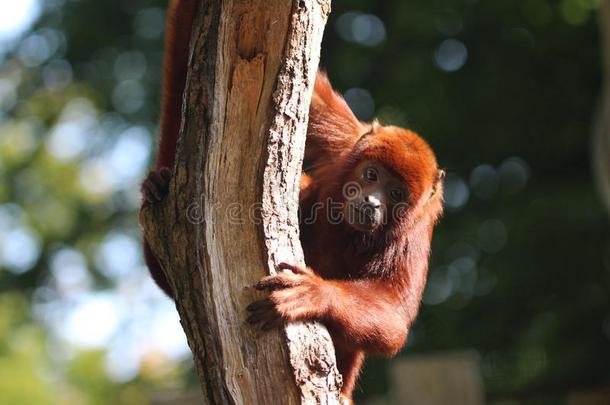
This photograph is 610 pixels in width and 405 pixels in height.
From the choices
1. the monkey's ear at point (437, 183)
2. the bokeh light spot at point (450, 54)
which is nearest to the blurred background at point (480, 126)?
the bokeh light spot at point (450, 54)

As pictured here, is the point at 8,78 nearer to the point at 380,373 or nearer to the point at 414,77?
the point at 414,77

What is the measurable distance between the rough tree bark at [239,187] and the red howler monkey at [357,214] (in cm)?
48

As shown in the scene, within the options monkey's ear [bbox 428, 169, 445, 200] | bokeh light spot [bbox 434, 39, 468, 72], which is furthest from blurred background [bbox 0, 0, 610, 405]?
monkey's ear [bbox 428, 169, 445, 200]

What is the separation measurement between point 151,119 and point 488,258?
183 inches

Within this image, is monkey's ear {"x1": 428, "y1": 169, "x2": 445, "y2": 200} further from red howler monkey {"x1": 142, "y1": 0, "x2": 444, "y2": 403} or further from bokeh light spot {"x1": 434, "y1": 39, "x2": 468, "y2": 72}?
bokeh light spot {"x1": 434, "y1": 39, "x2": 468, "y2": 72}

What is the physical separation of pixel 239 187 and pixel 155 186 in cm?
46

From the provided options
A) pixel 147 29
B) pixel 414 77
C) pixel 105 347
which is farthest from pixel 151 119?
pixel 105 347

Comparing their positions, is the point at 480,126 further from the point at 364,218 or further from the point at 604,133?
the point at 364,218

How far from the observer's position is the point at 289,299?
150 inches

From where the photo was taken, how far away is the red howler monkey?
4559 mm

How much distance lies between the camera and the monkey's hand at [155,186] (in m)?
3.96

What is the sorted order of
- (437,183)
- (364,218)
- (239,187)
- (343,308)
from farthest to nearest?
(437,183) < (364,218) < (343,308) < (239,187)

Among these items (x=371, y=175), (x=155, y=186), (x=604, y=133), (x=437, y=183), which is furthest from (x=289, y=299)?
(x=604, y=133)

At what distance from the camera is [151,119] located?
1149 cm
